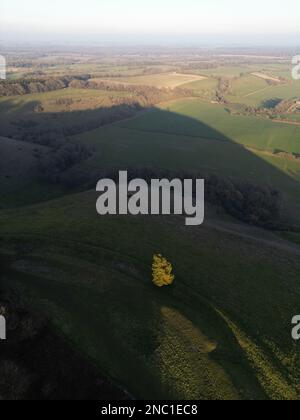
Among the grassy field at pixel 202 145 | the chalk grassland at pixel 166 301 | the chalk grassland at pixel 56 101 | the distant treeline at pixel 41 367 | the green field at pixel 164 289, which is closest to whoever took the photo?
the distant treeline at pixel 41 367

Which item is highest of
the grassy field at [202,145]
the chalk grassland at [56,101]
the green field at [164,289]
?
the chalk grassland at [56,101]

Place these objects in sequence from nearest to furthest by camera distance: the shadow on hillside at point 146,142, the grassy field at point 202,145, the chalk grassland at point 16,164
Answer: the chalk grassland at point 16,164
the shadow on hillside at point 146,142
the grassy field at point 202,145

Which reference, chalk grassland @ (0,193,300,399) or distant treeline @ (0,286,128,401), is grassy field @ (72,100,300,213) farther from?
distant treeline @ (0,286,128,401)

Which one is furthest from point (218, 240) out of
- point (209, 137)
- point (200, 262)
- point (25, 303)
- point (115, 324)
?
point (209, 137)

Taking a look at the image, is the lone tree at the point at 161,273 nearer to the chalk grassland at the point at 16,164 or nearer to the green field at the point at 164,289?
the green field at the point at 164,289

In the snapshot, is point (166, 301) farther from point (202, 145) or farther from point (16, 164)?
point (202, 145)

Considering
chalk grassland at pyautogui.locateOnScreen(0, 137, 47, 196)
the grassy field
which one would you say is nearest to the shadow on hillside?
the grassy field

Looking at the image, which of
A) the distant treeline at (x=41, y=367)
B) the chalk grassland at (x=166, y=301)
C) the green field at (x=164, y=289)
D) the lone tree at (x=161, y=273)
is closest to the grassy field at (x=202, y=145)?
the green field at (x=164, y=289)

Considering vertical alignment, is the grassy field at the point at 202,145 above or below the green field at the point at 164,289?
above

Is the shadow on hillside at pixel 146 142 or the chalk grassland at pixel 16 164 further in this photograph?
the shadow on hillside at pixel 146 142
